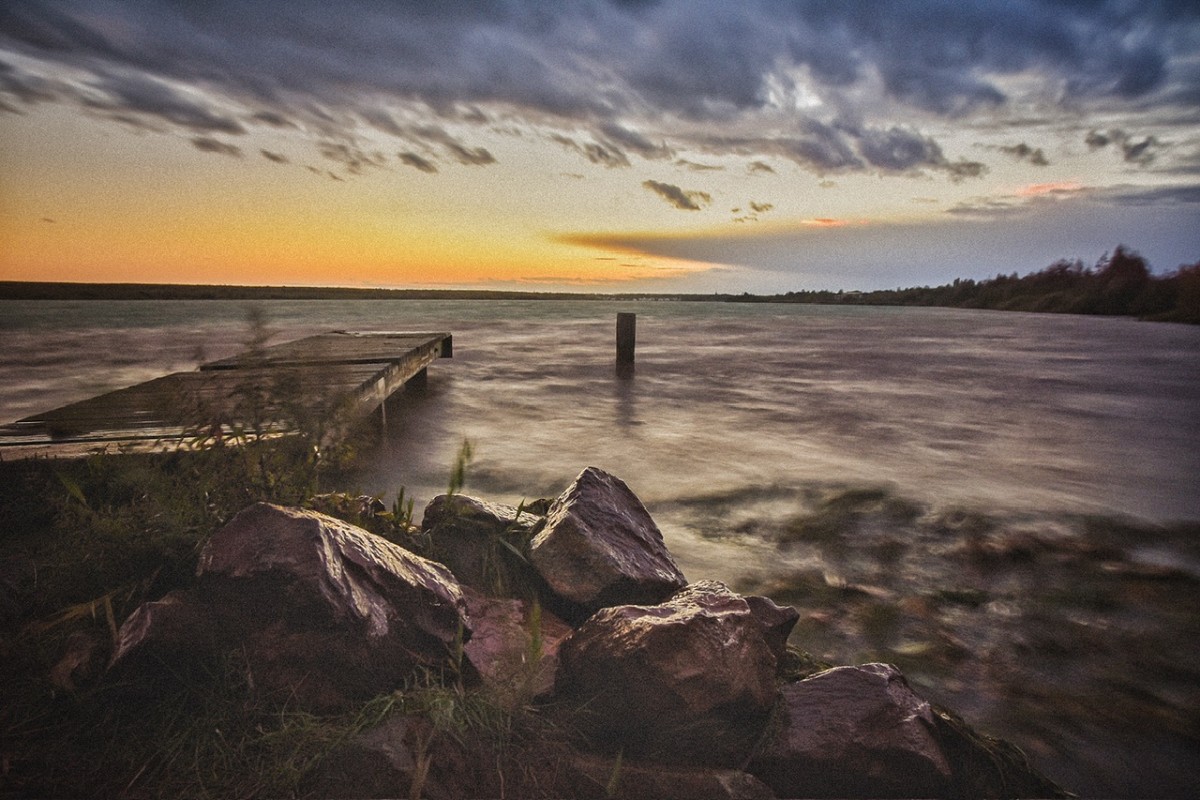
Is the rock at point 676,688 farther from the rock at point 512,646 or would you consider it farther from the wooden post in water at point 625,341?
the wooden post in water at point 625,341

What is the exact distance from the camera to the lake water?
2.88m

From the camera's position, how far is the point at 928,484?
636 centimetres

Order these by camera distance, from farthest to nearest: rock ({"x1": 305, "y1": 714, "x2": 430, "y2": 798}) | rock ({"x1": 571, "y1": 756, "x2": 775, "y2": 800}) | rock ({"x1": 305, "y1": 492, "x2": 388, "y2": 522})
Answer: rock ({"x1": 305, "y1": 492, "x2": 388, "y2": 522}), rock ({"x1": 571, "y1": 756, "x2": 775, "y2": 800}), rock ({"x1": 305, "y1": 714, "x2": 430, "y2": 798})

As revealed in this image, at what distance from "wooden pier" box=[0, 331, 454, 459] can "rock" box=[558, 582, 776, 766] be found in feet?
4.93

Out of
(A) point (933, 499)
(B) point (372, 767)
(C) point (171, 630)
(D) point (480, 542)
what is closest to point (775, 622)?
(D) point (480, 542)

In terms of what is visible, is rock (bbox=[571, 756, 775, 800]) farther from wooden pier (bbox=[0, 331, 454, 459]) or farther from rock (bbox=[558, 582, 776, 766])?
wooden pier (bbox=[0, 331, 454, 459])

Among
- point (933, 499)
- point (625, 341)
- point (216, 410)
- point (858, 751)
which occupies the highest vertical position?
point (216, 410)

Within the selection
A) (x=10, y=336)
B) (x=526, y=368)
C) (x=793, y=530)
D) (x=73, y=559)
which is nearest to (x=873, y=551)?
(x=793, y=530)

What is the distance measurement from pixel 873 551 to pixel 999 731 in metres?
1.93

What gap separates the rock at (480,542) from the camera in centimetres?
297

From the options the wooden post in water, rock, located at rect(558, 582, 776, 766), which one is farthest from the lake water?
rock, located at rect(558, 582, 776, 766)

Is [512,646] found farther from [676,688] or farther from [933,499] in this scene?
[933,499]

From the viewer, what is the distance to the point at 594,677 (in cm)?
212

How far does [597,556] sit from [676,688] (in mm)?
805
